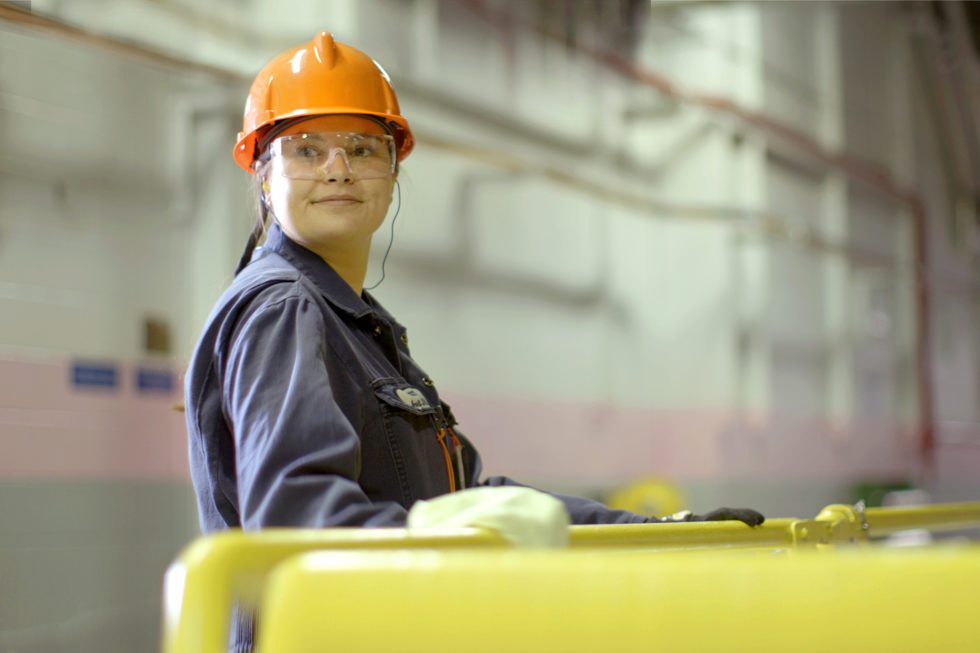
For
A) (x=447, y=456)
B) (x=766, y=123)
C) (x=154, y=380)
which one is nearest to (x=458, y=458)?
(x=447, y=456)

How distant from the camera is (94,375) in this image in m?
4.04

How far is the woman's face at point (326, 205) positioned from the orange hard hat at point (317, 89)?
0.04 metres

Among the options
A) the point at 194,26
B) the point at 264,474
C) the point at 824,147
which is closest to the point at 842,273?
the point at 824,147

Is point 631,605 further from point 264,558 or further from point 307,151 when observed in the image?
point 307,151

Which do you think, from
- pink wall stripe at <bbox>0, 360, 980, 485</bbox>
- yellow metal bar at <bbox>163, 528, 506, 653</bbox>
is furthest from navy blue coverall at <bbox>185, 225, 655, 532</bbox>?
pink wall stripe at <bbox>0, 360, 980, 485</bbox>

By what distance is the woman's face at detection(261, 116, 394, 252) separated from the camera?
1813mm

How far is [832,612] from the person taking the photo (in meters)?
0.90

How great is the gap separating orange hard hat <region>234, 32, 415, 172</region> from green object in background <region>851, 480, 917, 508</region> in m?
8.06

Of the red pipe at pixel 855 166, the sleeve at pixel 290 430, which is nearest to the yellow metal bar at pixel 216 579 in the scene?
the sleeve at pixel 290 430

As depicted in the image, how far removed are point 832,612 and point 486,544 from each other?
413 millimetres

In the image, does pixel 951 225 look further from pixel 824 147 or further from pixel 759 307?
pixel 759 307

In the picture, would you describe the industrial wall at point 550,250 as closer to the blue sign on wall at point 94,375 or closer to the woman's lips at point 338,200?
the blue sign on wall at point 94,375

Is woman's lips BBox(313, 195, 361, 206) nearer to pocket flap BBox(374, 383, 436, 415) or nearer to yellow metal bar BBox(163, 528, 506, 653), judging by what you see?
pocket flap BBox(374, 383, 436, 415)

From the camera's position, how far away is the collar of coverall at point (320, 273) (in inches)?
68.2
